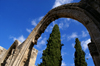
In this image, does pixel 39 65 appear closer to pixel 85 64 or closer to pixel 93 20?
pixel 93 20

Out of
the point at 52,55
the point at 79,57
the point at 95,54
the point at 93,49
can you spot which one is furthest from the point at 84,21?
the point at 79,57

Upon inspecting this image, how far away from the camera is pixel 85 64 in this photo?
29.5ft

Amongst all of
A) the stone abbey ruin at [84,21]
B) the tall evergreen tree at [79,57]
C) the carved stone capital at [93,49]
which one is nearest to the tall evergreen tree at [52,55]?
the stone abbey ruin at [84,21]

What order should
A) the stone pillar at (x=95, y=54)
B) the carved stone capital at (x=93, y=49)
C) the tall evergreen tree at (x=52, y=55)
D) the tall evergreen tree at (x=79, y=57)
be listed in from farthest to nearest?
1. the tall evergreen tree at (x=79, y=57)
2. the tall evergreen tree at (x=52, y=55)
3. the carved stone capital at (x=93, y=49)
4. the stone pillar at (x=95, y=54)

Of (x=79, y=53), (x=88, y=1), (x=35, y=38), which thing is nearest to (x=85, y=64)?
(x=79, y=53)

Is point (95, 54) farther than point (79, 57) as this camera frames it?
No

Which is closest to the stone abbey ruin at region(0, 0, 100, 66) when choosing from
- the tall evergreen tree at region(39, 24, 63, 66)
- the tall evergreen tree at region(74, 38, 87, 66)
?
the tall evergreen tree at region(39, 24, 63, 66)

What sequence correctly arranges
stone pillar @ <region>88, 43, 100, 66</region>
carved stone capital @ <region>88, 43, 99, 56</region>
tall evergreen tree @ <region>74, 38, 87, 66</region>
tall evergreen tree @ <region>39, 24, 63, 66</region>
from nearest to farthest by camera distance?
1. stone pillar @ <region>88, 43, 100, 66</region>
2. carved stone capital @ <region>88, 43, 99, 56</region>
3. tall evergreen tree @ <region>39, 24, 63, 66</region>
4. tall evergreen tree @ <region>74, 38, 87, 66</region>

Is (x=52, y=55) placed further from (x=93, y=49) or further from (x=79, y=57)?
(x=79, y=57)

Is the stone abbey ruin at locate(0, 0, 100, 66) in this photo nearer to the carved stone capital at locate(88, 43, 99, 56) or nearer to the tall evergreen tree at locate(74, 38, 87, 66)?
the carved stone capital at locate(88, 43, 99, 56)

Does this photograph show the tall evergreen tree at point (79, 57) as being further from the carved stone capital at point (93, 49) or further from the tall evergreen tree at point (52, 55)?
the carved stone capital at point (93, 49)

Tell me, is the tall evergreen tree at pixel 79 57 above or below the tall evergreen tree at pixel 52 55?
above

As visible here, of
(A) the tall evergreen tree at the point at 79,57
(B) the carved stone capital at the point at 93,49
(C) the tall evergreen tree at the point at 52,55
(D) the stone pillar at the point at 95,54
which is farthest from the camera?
(A) the tall evergreen tree at the point at 79,57

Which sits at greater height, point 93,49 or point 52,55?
point 52,55
